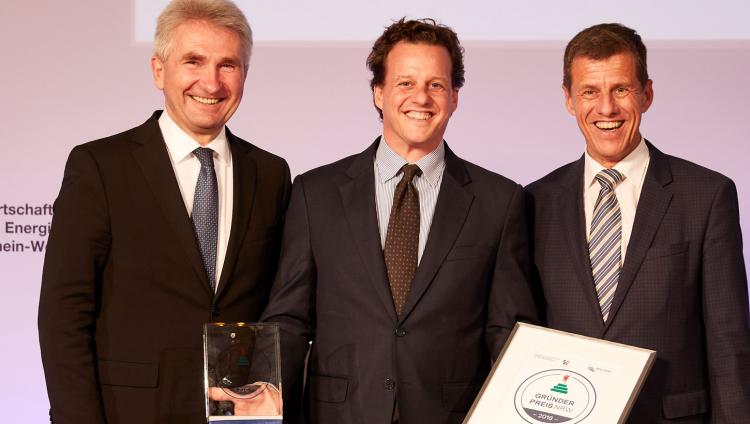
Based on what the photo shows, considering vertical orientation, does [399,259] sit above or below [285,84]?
below

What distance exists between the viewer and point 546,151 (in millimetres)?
4012

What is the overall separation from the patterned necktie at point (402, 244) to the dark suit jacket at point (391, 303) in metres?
0.03

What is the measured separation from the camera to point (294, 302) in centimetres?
278

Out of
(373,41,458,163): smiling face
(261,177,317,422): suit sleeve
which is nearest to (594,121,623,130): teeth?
(373,41,458,163): smiling face

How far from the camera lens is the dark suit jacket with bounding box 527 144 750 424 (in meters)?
2.74

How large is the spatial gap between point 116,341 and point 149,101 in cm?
159

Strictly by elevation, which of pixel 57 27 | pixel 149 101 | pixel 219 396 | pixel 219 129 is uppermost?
pixel 57 27

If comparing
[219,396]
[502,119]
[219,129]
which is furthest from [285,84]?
[219,396]

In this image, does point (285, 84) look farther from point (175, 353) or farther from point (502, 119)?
point (175, 353)

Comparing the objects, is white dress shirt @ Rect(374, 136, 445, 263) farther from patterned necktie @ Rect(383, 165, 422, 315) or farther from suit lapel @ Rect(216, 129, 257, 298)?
suit lapel @ Rect(216, 129, 257, 298)

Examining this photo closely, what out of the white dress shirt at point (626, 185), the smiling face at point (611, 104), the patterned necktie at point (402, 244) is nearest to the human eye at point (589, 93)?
the smiling face at point (611, 104)

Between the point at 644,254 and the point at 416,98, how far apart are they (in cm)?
78

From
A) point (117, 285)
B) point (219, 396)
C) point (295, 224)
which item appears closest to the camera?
point (219, 396)

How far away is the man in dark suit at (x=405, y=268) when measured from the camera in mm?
2695
